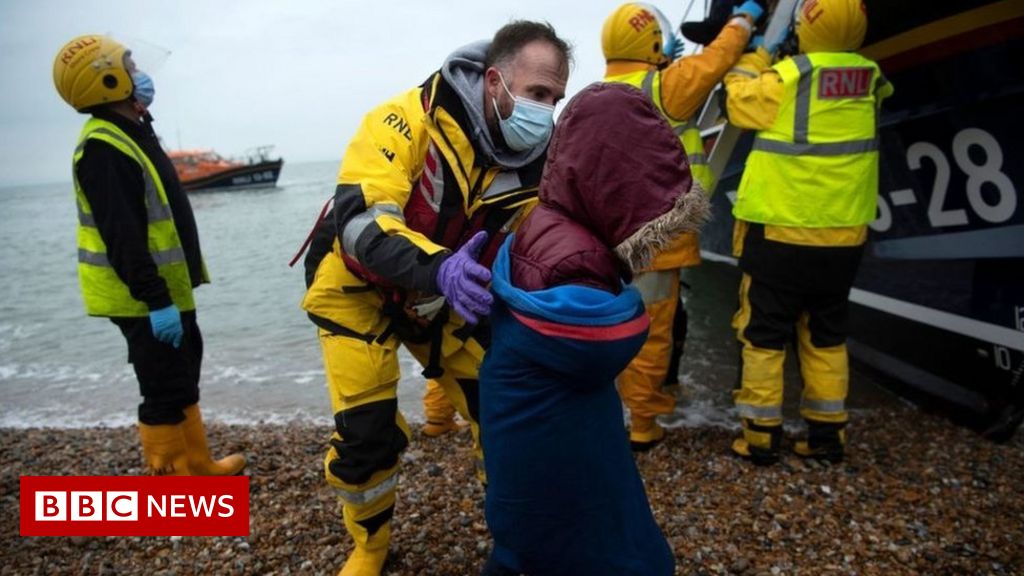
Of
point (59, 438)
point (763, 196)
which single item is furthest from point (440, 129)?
point (59, 438)

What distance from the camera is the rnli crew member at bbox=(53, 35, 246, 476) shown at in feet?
9.74

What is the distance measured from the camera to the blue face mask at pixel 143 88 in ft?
11.0

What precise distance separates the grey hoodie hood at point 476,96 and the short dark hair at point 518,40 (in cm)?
7

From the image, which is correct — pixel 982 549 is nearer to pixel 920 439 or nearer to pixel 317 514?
pixel 920 439

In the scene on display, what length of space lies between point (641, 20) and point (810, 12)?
0.87 m

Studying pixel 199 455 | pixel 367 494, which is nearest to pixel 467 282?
pixel 367 494

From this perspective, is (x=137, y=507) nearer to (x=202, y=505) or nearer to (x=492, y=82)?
(x=202, y=505)

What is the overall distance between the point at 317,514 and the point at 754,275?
246 cm

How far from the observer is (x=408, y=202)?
219 cm

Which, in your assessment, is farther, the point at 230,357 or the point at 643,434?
the point at 230,357

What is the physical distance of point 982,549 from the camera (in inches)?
102

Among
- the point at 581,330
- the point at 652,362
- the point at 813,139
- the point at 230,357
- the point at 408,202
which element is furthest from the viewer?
the point at 230,357

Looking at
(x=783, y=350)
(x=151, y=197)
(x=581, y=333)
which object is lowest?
(x=783, y=350)

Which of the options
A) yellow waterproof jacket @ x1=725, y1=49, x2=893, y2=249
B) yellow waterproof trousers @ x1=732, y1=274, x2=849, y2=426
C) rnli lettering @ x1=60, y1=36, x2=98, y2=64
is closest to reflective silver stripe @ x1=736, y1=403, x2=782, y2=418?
yellow waterproof trousers @ x1=732, y1=274, x2=849, y2=426
